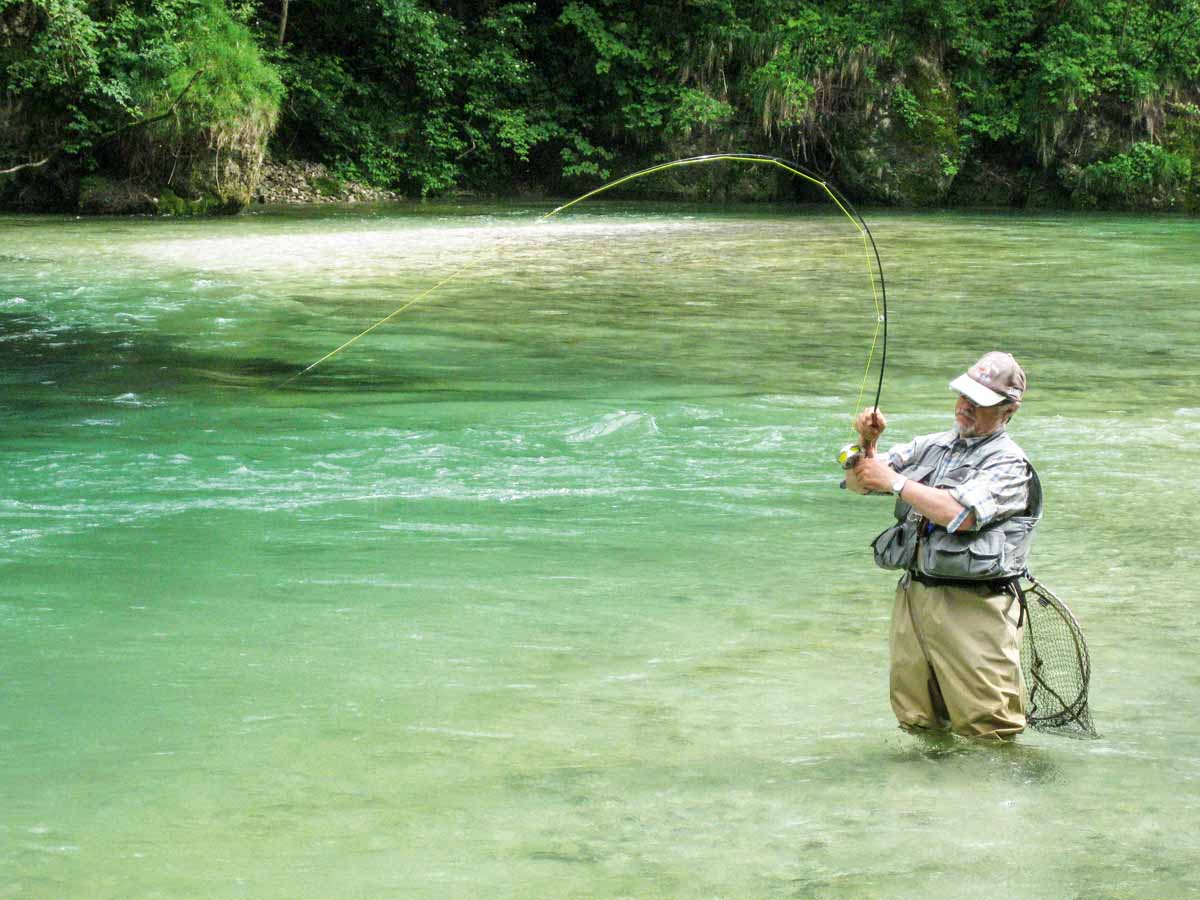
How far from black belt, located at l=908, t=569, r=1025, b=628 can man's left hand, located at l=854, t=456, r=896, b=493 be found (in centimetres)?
31

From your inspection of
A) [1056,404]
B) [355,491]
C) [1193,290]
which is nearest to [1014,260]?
[1193,290]

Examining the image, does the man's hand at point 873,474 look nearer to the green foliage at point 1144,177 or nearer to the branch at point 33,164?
the branch at point 33,164

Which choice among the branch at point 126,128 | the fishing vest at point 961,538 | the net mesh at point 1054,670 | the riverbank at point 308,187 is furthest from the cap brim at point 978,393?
the riverbank at point 308,187

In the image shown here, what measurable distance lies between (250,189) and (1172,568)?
2169 cm

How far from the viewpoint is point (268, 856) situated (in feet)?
12.5

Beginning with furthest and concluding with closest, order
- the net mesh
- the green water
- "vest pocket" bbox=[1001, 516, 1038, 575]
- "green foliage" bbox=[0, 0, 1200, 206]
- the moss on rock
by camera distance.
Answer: the moss on rock → "green foliage" bbox=[0, 0, 1200, 206] → the net mesh → "vest pocket" bbox=[1001, 516, 1038, 575] → the green water

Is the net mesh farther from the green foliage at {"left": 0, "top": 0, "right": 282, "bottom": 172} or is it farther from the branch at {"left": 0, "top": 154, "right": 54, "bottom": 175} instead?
the branch at {"left": 0, "top": 154, "right": 54, "bottom": 175}

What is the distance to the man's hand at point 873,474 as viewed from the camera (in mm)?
4098

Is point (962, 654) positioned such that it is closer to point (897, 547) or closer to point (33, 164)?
point (897, 547)

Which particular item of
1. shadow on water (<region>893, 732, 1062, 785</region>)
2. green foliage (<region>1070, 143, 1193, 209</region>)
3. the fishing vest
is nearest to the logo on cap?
the fishing vest

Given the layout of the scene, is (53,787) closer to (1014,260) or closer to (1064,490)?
(1064,490)

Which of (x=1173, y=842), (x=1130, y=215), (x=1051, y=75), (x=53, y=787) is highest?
(x=1051, y=75)

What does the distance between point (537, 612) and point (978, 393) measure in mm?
2450

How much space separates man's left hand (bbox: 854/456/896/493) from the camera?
13.4ft
